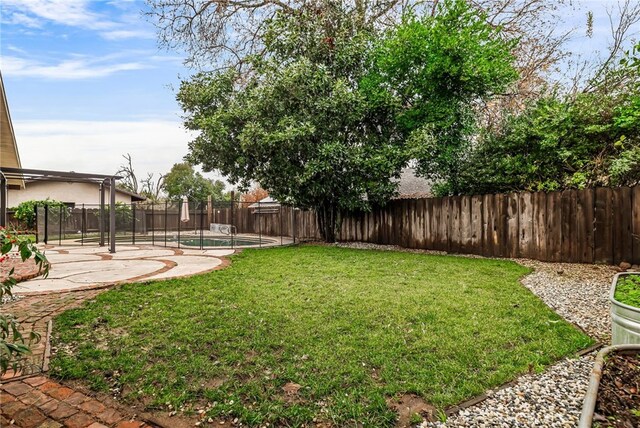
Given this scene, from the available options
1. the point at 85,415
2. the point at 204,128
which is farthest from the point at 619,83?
the point at 85,415

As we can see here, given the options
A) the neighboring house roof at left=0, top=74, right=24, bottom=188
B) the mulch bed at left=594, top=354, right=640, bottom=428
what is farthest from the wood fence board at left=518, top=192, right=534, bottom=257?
the neighboring house roof at left=0, top=74, right=24, bottom=188

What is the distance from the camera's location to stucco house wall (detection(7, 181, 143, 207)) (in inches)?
689

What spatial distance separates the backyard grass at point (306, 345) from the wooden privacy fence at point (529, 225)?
2.60 m

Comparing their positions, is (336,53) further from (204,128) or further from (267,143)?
(204,128)

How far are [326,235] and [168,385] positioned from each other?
336 inches

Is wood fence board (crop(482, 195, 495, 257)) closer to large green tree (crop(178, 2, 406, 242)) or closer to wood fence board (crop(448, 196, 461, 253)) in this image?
wood fence board (crop(448, 196, 461, 253))

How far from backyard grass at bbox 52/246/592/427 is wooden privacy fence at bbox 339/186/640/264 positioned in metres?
2.60

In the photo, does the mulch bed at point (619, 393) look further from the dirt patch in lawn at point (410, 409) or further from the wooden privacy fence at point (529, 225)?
the wooden privacy fence at point (529, 225)

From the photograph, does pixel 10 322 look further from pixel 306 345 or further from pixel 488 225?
pixel 488 225

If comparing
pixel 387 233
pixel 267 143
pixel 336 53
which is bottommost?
pixel 387 233

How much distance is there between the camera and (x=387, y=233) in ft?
31.8

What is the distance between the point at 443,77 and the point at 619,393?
24.6ft

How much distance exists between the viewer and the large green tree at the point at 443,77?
7.47 meters

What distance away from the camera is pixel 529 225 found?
6750 millimetres
